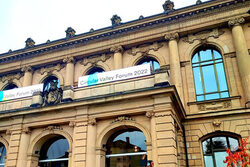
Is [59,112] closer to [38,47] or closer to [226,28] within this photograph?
[38,47]

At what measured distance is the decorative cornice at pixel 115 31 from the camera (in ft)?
69.1

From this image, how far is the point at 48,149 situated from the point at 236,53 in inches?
611

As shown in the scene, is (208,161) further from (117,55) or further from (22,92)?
(22,92)

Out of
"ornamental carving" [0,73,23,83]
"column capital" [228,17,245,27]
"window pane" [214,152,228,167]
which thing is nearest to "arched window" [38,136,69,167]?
"window pane" [214,152,228,167]

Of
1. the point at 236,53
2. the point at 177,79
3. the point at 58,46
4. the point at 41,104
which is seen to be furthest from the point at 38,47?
the point at 236,53

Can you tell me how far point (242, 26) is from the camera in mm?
20344

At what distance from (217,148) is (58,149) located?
1092 centimetres

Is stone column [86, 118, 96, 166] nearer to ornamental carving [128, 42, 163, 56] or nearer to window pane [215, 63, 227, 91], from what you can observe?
ornamental carving [128, 42, 163, 56]

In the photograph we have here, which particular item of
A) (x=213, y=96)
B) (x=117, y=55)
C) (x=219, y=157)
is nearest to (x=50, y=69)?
(x=117, y=55)

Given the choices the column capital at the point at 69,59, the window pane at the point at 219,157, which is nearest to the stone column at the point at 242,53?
the window pane at the point at 219,157

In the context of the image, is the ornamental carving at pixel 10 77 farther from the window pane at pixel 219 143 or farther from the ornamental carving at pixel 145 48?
the window pane at pixel 219 143

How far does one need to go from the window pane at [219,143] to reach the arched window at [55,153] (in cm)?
1004

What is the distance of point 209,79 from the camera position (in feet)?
65.8

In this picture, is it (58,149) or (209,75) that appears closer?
(58,149)
